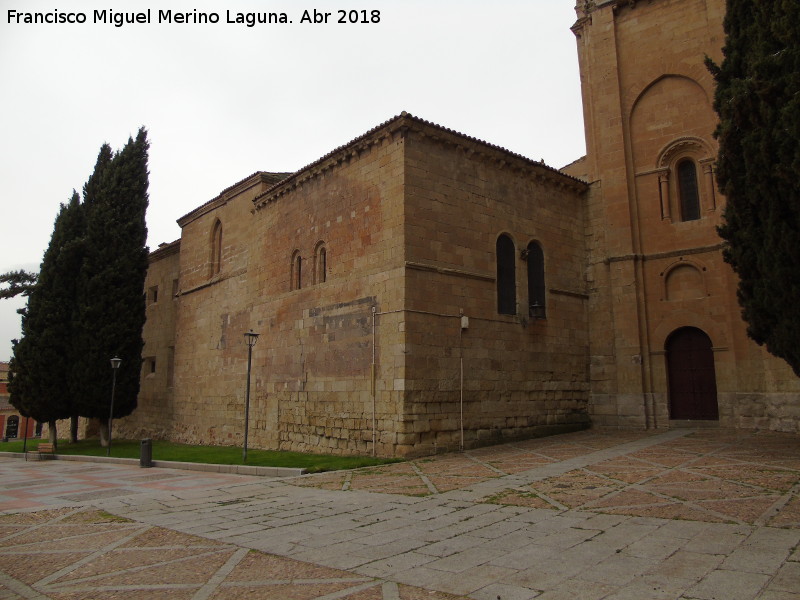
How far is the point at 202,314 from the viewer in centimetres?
2177

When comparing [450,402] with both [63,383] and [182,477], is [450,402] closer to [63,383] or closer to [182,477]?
[182,477]

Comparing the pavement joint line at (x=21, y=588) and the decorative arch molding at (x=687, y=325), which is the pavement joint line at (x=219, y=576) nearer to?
the pavement joint line at (x=21, y=588)

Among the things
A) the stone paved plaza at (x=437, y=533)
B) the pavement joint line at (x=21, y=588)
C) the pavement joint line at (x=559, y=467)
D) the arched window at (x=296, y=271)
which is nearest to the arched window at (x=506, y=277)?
the pavement joint line at (x=559, y=467)

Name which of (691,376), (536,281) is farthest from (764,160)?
(691,376)

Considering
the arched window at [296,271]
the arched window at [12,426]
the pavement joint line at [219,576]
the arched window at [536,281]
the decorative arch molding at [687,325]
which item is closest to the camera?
the pavement joint line at [219,576]

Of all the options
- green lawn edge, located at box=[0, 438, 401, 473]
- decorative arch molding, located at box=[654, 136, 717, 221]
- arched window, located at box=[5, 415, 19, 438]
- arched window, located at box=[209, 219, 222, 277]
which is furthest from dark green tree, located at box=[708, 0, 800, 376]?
arched window, located at box=[5, 415, 19, 438]

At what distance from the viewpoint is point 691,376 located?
1564 cm

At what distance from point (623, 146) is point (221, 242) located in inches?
574

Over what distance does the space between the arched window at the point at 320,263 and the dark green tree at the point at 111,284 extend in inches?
410

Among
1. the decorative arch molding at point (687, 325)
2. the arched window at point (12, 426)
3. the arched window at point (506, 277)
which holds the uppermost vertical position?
the arched window at point (506, 277)

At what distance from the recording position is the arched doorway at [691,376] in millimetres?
15305

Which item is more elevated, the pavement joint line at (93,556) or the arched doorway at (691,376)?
the arched doorway at (691,376)

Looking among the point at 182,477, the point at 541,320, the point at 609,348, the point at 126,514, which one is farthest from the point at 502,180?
the point at 126,514

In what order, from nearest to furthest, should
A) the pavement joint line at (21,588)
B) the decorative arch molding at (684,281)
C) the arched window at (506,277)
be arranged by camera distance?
the pavement joint line at (21,588) < the arched window at (506,277) < the decorative arch molding at (684,281)
